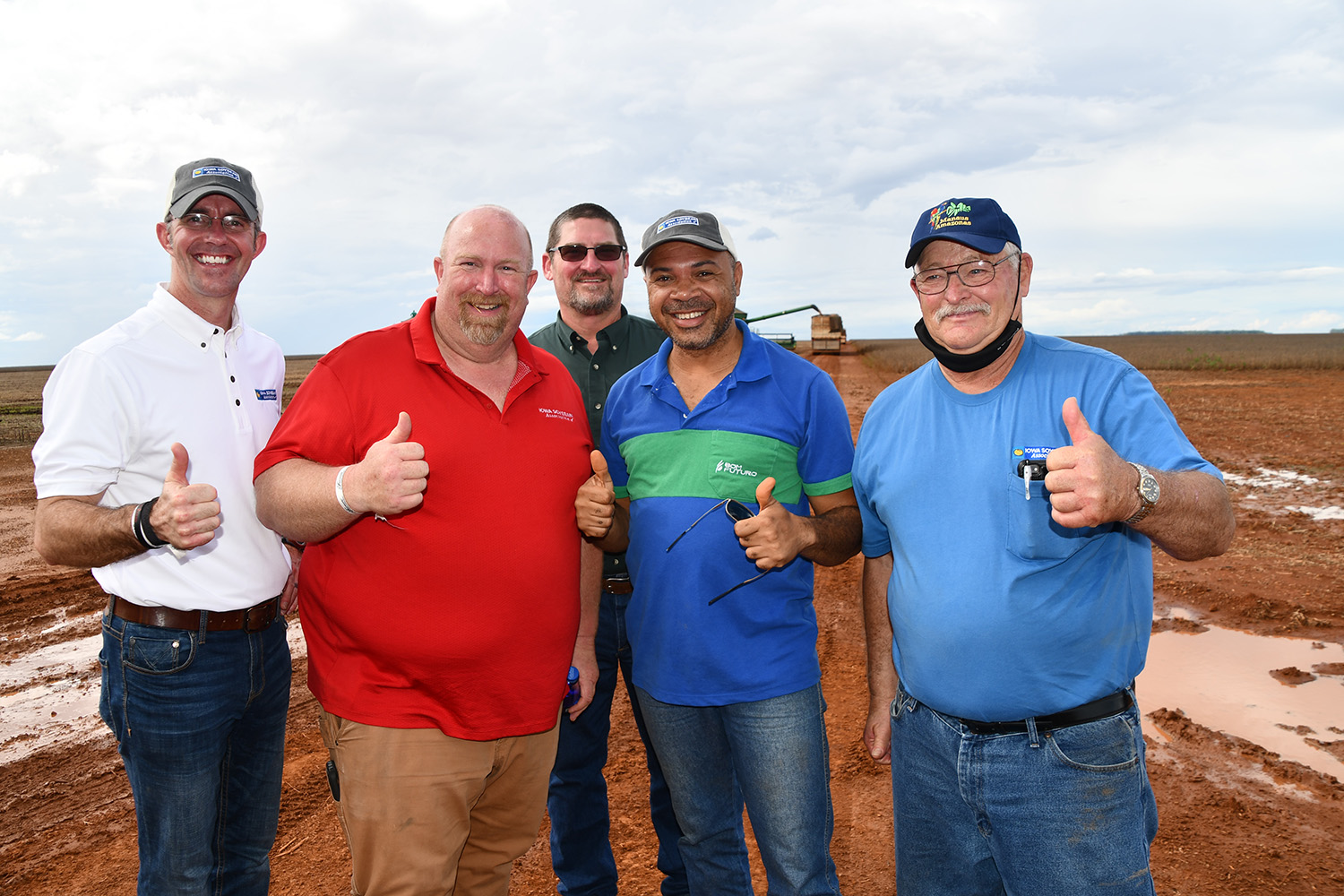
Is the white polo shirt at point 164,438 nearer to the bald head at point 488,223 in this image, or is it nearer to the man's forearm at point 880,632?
the bald head at point 488,223

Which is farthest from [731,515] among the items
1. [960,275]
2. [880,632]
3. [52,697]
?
[52,697]

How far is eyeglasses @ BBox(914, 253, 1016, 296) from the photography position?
108 inches

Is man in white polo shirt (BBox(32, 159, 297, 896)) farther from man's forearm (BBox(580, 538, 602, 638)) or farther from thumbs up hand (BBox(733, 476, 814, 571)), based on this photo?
thumbs up hand (BBox(733, 476, 814, 571))

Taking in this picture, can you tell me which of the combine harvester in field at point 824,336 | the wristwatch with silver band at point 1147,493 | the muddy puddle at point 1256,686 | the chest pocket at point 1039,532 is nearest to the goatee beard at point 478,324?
the chest pocket at point 1039,532

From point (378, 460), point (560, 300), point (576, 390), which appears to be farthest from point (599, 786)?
point (560, 300)

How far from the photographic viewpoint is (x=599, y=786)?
402 cm

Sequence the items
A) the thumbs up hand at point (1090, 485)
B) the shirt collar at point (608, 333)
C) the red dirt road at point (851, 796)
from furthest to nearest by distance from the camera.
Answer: the shirt collar at point (608, 333) → the red dirt road at point (851, 796) → the thumbs up hand at point (1090, 485)

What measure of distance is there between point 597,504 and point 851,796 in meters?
2.88

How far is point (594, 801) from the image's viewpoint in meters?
3.98

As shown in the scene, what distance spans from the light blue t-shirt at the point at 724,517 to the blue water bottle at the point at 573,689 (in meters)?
0.32

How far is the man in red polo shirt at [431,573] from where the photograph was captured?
2.75m

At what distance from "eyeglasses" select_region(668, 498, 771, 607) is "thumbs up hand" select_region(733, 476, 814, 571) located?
0.13m

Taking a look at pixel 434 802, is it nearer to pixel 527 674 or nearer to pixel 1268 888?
pixel 527 674

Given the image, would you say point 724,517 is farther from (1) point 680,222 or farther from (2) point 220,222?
(2) point 220,222
